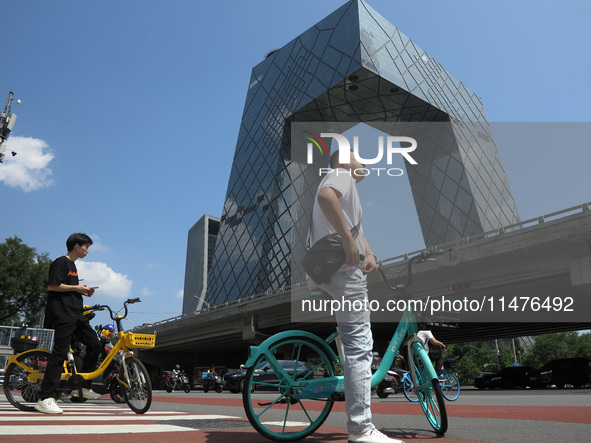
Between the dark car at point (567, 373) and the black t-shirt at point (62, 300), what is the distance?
22.9 m

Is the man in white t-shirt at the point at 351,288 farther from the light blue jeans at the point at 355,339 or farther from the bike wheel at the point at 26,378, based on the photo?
the bike wheel at the point at 26,378

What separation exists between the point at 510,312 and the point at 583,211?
14371 mm

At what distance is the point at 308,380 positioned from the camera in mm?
3410

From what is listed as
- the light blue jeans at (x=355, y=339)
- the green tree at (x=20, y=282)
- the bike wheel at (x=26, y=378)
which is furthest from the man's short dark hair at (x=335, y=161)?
the green tree at (x=20, y=282)

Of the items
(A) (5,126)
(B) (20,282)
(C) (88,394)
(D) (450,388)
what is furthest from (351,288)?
(A) (5,126)

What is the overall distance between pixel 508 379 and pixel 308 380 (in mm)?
26380

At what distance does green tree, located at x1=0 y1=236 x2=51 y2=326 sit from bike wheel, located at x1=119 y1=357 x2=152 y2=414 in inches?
1357

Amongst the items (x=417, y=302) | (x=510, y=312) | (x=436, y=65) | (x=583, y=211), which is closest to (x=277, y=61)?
(x=436, y=65)

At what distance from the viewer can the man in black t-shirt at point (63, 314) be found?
486 centimetres

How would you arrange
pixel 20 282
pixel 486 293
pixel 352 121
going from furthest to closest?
pixel 352 121
pixel 20 282
pixel 486 293

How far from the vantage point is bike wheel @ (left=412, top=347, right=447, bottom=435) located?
11.4 ft

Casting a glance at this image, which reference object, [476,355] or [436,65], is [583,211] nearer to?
[476,355]

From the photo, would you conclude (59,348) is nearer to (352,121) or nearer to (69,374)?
(69,374)

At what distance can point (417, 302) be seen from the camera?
150 inches
